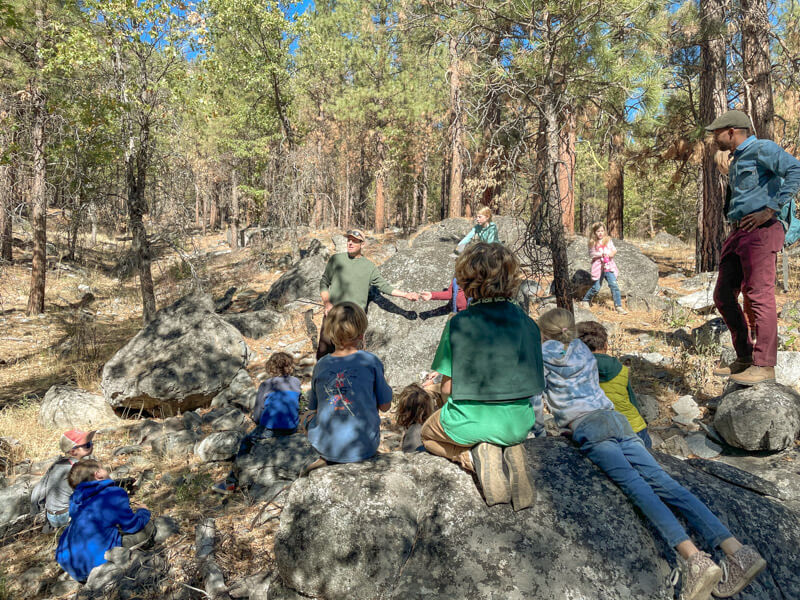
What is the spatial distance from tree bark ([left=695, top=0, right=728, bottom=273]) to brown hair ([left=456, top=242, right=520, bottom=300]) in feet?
23.2

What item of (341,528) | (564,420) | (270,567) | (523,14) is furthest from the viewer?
(523,14)

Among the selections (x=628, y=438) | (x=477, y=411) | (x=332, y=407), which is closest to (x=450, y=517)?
(x=477, y=411)

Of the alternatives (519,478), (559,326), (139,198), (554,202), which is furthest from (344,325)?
(139,198)

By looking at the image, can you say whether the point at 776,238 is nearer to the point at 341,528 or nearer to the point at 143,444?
the point at 341,528

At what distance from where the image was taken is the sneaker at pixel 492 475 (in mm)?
2422

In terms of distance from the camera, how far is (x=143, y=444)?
19.3 ft

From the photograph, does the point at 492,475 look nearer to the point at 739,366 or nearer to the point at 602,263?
the point at 739,366

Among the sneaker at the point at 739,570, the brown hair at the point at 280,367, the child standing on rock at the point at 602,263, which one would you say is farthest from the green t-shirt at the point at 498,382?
the child standing on rock at the point at 602,263

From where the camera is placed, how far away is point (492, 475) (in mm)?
2430

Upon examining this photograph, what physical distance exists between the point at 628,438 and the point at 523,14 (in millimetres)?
4469

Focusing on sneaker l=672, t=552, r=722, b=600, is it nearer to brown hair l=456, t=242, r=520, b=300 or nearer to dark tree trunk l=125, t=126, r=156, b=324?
brown hair l=456, t=242, r=520, b=300

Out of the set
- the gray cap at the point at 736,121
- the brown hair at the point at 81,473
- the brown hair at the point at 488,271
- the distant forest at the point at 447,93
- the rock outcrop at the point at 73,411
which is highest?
the distant forest at the point at 447,93

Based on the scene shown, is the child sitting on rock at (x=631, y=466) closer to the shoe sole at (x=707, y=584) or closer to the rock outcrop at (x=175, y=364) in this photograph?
the shoe sole at (x=707, y=584)

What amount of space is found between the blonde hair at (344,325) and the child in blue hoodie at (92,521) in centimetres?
236
